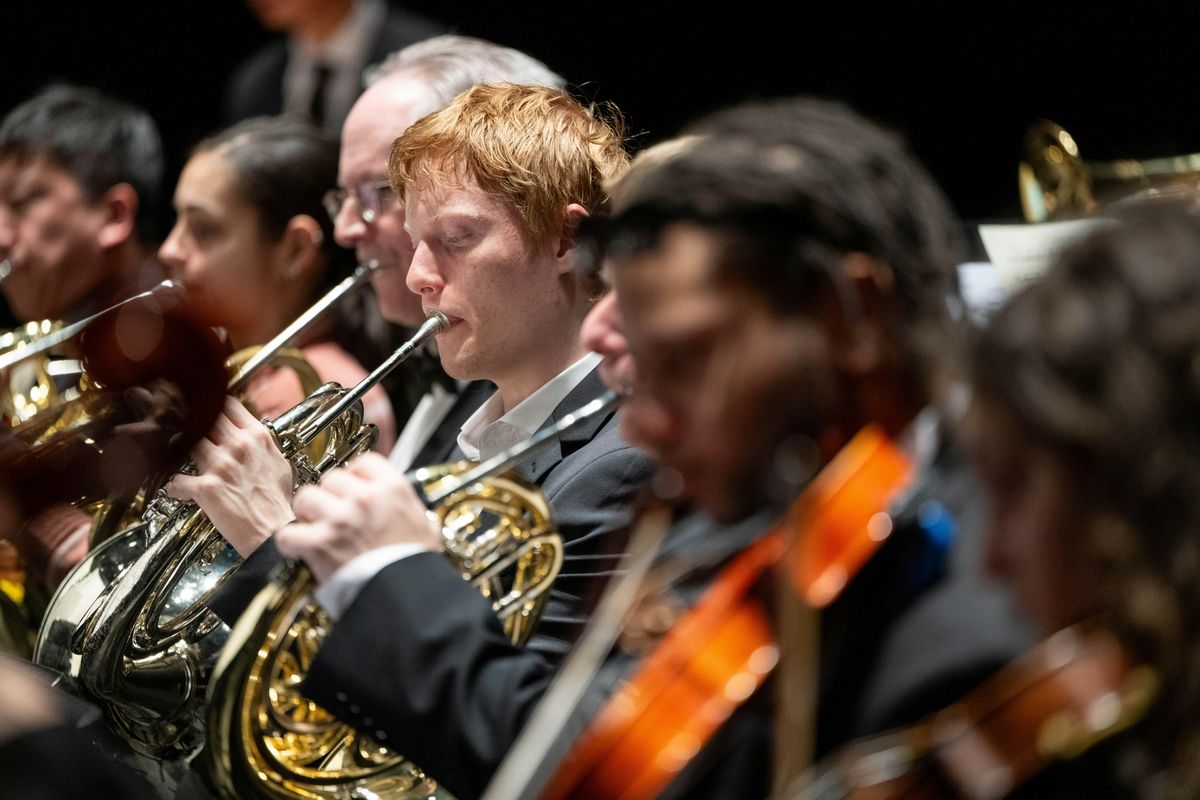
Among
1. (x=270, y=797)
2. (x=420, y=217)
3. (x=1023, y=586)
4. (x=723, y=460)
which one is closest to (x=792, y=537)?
(x=723, y=460)

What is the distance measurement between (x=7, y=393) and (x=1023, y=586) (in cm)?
185

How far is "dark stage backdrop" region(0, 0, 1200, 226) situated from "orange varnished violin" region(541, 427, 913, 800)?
2093 millimetres

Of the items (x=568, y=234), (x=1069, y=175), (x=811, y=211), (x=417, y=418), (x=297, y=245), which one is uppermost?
(x=811, y=211)

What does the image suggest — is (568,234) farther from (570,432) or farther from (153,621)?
(153,621)

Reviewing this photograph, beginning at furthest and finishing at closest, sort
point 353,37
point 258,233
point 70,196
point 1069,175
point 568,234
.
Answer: point 353,37
point 70,196
point 258,233
point 1069,175
point 568,234

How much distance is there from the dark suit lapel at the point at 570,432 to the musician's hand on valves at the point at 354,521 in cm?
59

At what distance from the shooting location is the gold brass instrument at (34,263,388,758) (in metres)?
1.99

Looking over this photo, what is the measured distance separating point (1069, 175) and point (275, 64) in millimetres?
2084

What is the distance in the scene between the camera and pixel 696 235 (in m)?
1.27

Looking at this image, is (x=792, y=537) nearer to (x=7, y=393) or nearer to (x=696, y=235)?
(x=696, y=235)

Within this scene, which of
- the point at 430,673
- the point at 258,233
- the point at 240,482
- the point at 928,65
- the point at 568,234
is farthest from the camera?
the point at 928,65

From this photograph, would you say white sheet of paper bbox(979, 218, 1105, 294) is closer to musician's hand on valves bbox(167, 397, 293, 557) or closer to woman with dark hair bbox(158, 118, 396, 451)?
musician's hand on valves bbox(167, 397, 293, 557)

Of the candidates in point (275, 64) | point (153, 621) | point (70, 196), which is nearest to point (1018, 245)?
point (153, 621)

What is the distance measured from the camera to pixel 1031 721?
3.44 feet
